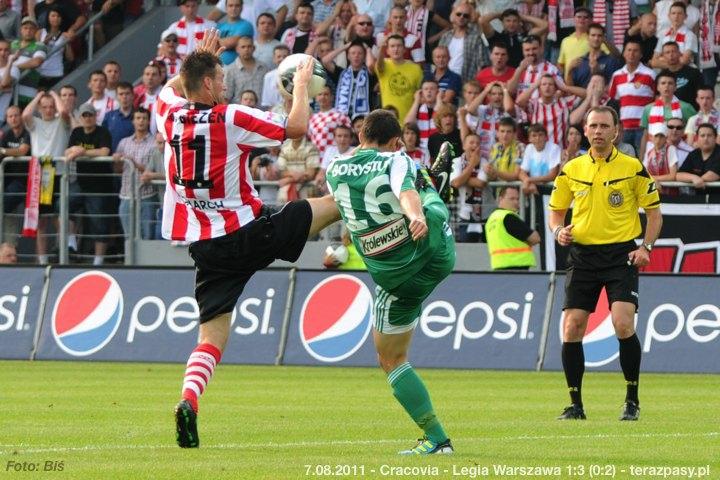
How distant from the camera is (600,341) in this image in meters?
18.5

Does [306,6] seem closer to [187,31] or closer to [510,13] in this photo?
[187,31]

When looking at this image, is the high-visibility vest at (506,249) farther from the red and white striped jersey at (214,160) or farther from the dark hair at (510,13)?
the red and white striped jersey at (214,160)

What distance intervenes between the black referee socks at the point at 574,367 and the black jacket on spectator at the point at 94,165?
12.4m

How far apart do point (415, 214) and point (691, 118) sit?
1283cm

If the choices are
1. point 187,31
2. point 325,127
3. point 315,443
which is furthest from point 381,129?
point 187,31

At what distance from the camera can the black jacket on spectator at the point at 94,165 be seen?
77.9ft

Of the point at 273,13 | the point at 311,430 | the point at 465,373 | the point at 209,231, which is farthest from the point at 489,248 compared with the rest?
the point at 209,231

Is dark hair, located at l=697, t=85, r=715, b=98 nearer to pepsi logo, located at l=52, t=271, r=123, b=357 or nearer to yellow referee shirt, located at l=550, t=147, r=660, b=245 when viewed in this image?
pepsi logo, located at l=52, t=271, r=123, b=357

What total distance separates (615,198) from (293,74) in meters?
3.18

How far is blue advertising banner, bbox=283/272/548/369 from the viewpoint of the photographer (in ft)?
62.5

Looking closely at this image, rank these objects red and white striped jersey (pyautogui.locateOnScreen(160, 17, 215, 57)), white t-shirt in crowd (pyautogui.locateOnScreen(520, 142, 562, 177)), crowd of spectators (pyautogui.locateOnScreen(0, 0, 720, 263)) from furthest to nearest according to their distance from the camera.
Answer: red and white striped jersey (pyautogui.locateOnScreen(160, 17, 215, 57)) < crowd of spectators (pyautogui.locateOnScreen(0, 0, 720, 263)) < white t-shirt in crowd (pyautogui.locateOnScreen(520, 142, 562, 177))

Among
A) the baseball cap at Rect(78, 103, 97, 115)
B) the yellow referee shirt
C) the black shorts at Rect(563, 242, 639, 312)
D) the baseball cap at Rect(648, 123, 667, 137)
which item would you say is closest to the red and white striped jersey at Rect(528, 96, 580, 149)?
the baseball cap at Rect(648, 123, 667, 137)

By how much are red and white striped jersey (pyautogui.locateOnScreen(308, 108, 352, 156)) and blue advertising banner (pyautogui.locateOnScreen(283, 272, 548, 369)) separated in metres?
3.38

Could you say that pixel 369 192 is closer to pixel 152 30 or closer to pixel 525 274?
pixel 525 274
